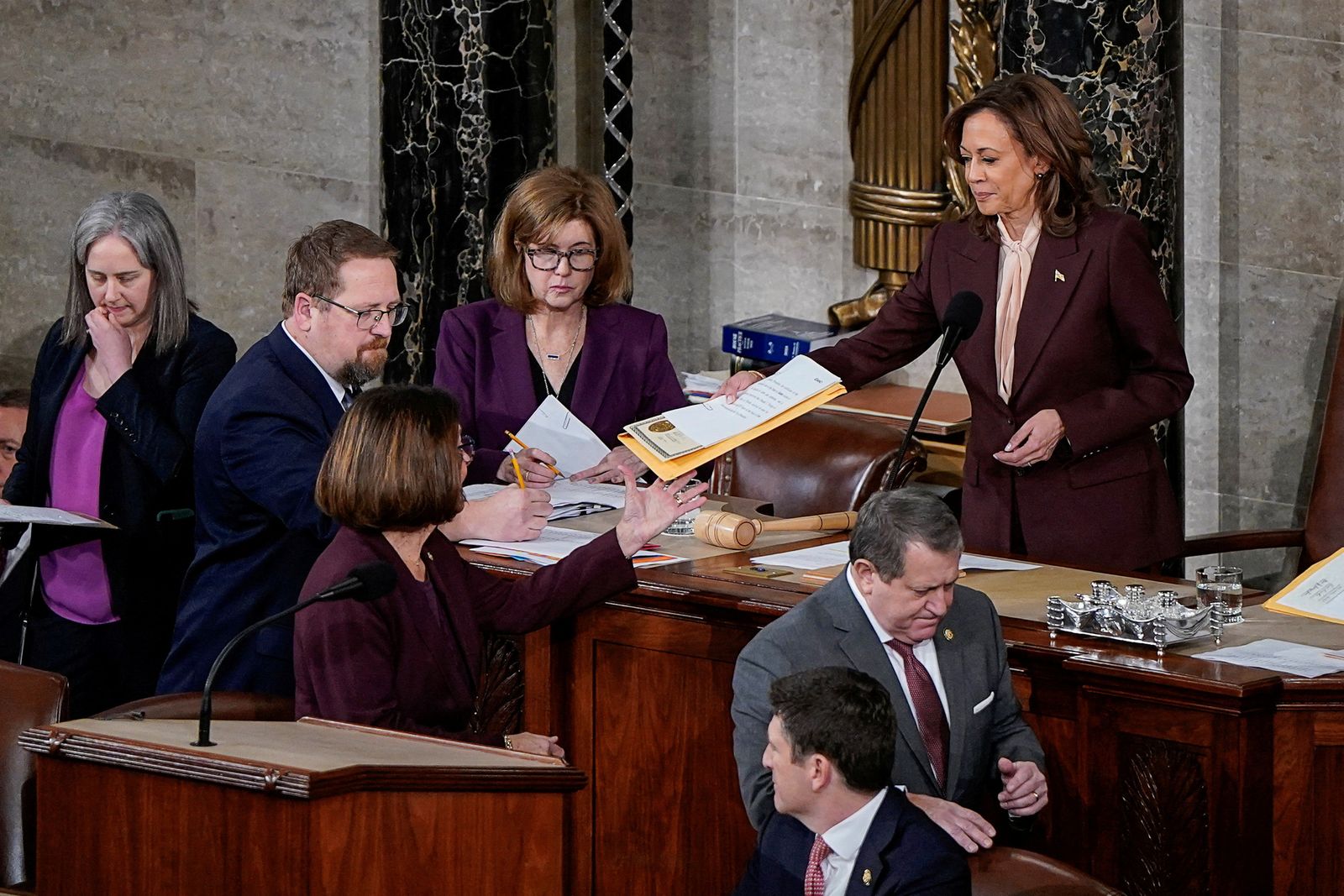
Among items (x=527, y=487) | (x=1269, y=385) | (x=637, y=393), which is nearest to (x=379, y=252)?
(x=527, y=487)

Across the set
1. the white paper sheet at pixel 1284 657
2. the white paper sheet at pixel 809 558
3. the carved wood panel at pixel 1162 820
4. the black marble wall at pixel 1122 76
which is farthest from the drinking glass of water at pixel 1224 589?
the black marble wall at pixel 1122 76

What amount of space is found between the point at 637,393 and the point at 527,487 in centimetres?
59

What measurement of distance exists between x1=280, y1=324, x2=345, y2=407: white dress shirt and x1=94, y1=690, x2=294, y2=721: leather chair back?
2.06ft

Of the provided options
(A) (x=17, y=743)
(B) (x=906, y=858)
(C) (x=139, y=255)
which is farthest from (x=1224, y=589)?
(C) (x=139, y=255)

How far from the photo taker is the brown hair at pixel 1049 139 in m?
4.16

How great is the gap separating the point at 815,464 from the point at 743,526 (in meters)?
0.74

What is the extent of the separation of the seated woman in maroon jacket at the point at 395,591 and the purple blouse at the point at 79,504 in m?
1.27

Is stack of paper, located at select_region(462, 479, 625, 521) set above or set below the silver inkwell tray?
above

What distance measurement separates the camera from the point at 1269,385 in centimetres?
563

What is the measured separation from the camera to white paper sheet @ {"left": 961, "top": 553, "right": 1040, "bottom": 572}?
13.0ft

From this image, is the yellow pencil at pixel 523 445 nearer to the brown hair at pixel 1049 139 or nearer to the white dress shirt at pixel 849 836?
the brown hair at pixel 1049 139

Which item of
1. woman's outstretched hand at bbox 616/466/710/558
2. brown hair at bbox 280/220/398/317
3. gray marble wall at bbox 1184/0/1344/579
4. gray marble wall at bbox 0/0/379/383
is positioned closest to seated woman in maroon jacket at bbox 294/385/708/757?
woman's outstretched hand at bbox 616/466/710/558

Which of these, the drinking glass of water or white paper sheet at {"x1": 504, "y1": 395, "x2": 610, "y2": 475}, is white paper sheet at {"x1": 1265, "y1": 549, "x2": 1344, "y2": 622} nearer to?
the drinking glass of water

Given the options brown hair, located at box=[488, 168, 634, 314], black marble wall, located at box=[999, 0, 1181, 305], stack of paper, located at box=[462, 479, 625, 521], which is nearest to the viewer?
stack of paper, located at box=[462, 479, 625, 521]
